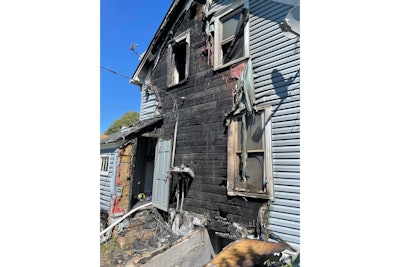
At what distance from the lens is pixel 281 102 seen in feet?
10.7

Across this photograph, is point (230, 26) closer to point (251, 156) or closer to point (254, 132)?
point (254, 132)

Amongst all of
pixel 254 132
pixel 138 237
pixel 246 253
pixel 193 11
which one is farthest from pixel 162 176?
pixel 193 11

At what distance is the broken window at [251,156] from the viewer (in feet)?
10.9

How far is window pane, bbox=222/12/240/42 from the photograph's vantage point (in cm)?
423

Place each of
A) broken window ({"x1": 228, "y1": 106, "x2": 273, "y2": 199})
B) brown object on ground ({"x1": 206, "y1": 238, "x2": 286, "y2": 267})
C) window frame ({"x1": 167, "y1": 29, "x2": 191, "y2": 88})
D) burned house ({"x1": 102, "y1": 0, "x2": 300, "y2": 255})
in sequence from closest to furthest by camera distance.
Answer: brown object on ground ({"x1": 206, "y1": 238, "x2": 286, "y2": 267}) → burned house ({"x1": 102, "y1": 0, "x2": 300, "y2": 255}) → broken window ({"x1": 228, "y1": 106, "x2": 273, "y2": 199}) → window frame ({"x1": 167, "y1": 29, "x2": 191, "y2": 88})

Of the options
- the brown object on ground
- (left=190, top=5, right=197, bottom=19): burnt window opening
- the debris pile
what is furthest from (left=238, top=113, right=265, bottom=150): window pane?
(left=190, top=5, right=197, bottom=19): burnt window opening

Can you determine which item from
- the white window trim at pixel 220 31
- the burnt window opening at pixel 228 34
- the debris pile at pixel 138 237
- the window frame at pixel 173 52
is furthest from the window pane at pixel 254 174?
the window frame at pixel 173 52

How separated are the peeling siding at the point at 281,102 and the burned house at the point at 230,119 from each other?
1 centimetres

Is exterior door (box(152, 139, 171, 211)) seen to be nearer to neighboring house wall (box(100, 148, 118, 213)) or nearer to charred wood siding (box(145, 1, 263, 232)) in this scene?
charred wood siding (box(145, 1, 263, 232))

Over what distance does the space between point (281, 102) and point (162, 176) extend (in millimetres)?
3060

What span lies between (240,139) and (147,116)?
304 centimetres

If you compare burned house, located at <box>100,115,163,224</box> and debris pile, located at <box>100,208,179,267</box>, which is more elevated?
burned house, located at <box>100,115,163,224</box>

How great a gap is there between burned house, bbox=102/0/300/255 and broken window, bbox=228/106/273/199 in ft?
0.05
